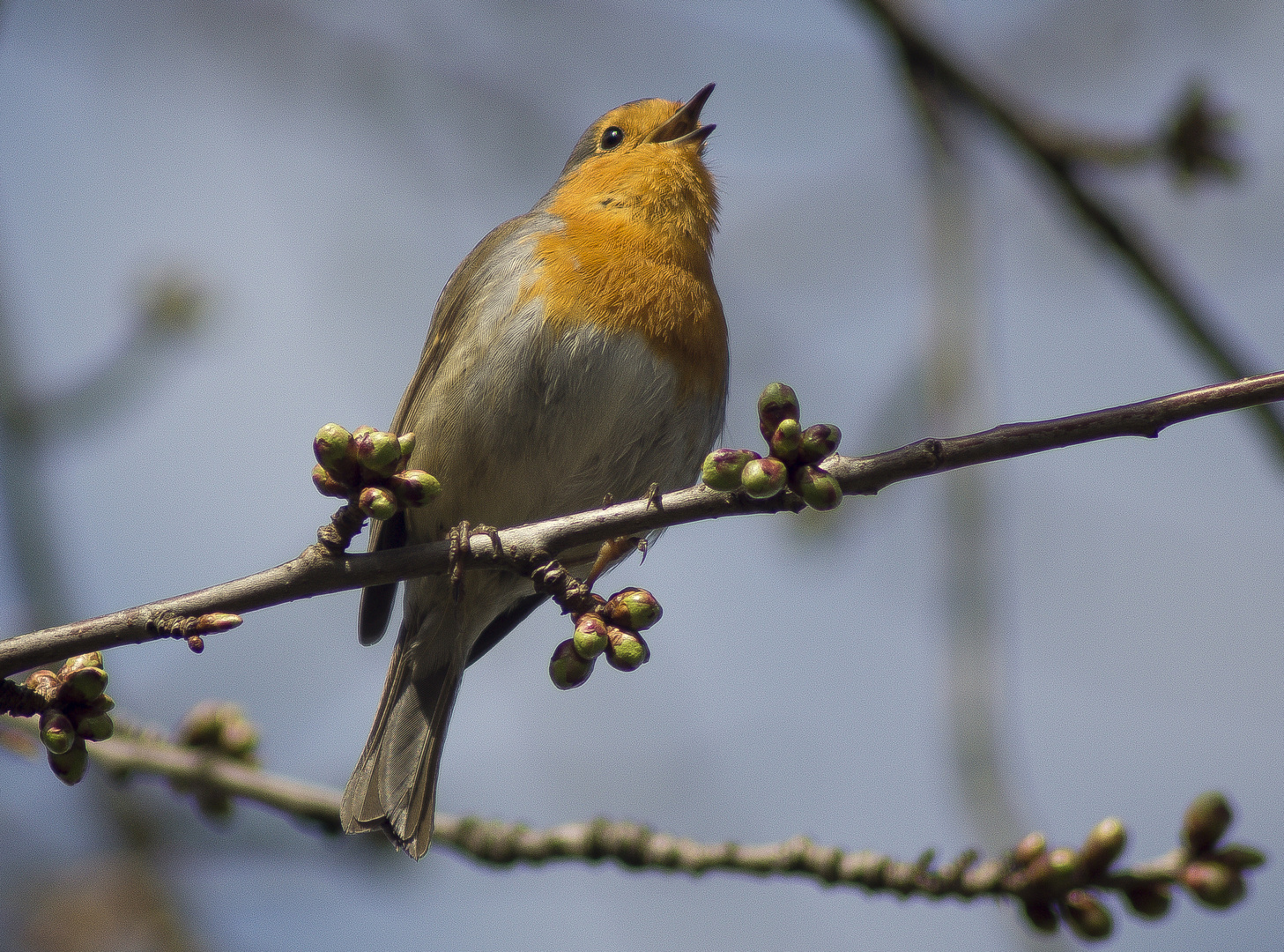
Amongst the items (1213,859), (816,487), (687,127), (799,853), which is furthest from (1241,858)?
(687,127)

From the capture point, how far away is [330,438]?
233 cm

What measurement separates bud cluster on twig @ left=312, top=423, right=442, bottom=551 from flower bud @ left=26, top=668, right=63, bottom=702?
1.88ft

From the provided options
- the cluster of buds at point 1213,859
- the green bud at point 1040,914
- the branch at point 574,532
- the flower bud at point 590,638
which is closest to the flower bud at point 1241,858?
the cluster of buds at point 1213,859

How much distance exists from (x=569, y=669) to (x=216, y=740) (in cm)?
123

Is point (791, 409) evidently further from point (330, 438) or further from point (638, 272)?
point (638, 272)

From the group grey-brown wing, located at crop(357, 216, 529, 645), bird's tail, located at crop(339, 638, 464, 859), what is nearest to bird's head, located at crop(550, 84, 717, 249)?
grey-brown wing, located at crop(357, 216, 529, 645)

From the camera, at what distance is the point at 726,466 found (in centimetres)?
217

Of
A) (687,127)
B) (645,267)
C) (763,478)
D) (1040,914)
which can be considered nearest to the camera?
(763,478)

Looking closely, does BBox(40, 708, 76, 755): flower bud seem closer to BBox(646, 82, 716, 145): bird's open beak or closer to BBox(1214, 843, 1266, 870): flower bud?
BBox(1214, 843, 1266, 870): flower bud

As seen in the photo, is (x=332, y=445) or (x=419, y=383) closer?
(x=332, y=445)

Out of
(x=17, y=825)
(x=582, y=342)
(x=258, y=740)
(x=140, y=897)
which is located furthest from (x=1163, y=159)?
(x=17, y=825)

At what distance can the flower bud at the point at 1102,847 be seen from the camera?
2.44 m

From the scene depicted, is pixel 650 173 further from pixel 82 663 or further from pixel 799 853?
pixel 82 663

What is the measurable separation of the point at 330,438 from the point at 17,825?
12.5 feet
